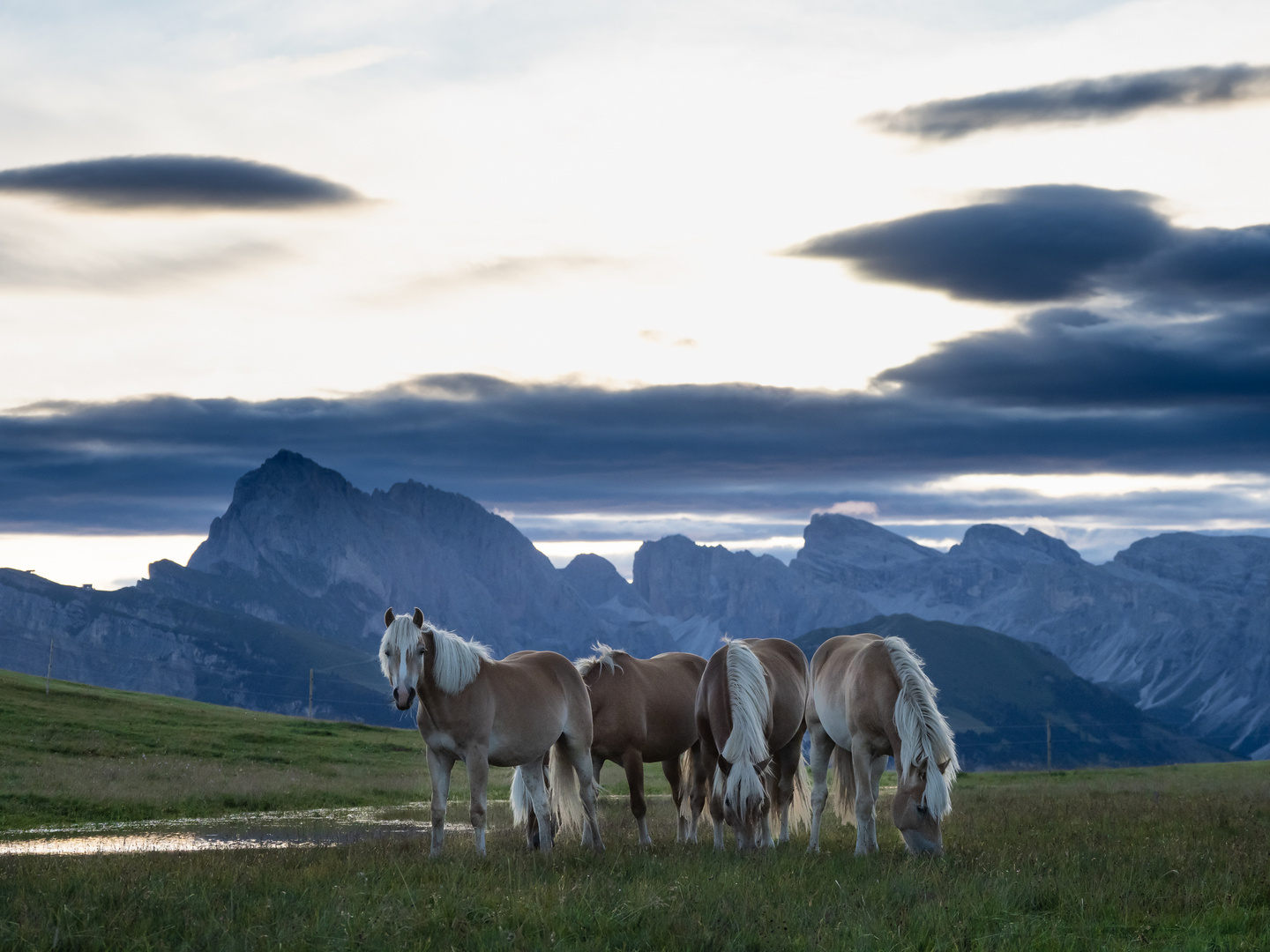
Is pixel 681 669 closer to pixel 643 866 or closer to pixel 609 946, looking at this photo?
pixel 643 866

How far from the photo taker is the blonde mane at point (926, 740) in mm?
13602

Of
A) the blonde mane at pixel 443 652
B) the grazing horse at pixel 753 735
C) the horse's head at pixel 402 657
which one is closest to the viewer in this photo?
the horse's head at pixel 402 657

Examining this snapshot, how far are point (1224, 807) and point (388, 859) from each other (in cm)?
1680

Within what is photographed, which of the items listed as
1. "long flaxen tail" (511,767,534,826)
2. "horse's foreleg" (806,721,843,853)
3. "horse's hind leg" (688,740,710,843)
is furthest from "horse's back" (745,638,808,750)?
"long flaxen tail" (511,767,534,826)

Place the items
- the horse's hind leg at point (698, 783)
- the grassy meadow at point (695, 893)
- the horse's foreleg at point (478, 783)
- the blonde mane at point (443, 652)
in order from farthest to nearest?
1. the horse's hind leg at point (698, 783)
2. the horse's foreleg at point (478, 783)
3. the blonde mane at point (443, 652)
4. the grassy meadow at point (695, 893)

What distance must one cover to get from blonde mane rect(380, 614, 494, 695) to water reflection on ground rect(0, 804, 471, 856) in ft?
13.6

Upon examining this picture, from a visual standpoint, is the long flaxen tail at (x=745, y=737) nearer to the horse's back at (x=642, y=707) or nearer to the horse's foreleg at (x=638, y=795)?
the horse's foreleg at (x=638, y=795)

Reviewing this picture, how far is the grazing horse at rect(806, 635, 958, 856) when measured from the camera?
1371 cm

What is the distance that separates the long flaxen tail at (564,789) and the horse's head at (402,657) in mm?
3231

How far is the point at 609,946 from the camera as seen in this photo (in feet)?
28.9

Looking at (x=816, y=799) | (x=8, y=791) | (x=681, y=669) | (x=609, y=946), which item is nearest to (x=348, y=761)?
(x=8, y=791)

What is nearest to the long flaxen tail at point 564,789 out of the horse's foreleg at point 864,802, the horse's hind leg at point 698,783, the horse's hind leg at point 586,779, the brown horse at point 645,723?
the horse's hind leg at point 586,779

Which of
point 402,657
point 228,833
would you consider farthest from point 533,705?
point 228,833

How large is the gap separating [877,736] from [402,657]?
21.2 feet
